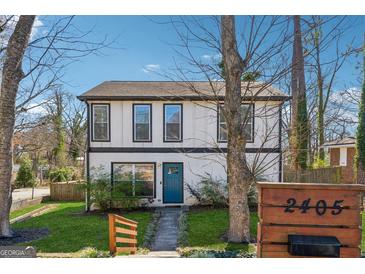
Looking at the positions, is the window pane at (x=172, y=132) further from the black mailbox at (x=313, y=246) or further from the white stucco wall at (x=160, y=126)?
the black mailbox at (x=313, y=246)

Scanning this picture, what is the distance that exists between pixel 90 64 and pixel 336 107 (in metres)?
5.96

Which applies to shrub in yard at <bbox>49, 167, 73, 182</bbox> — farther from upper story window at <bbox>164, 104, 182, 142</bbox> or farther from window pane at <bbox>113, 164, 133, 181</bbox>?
upper story window at <bbox>164, 104, 182, 142</bbox>

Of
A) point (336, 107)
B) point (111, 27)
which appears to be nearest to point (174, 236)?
point (111, 27)

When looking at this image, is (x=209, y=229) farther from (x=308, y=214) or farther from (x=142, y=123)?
(x=142, y=123)

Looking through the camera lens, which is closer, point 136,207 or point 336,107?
point 336,107

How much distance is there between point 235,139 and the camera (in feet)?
13.2

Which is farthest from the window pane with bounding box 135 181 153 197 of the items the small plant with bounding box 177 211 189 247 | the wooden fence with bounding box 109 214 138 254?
the wooden fence with bounding box 109 214 138 254

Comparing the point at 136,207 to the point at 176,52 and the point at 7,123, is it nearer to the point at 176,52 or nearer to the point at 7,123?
the point at 7,123

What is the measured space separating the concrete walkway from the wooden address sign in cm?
252

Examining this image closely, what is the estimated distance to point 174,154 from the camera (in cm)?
755

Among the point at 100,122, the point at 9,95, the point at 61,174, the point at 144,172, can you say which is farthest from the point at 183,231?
the point at 61,174

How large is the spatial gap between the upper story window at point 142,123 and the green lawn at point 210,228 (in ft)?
8.12

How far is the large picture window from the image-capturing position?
293 inches

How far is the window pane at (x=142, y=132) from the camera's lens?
24.6ft
